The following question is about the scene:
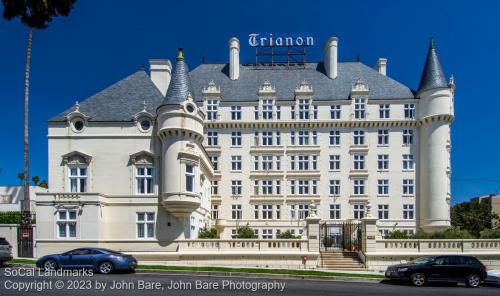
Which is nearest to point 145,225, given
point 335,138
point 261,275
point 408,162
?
point 261,275

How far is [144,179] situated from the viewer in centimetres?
3084

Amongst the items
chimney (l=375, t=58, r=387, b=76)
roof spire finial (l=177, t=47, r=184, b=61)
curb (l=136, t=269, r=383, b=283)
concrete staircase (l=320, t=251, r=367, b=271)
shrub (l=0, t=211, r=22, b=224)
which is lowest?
concrete staircase (l=320, t=251, r=367, b=271)

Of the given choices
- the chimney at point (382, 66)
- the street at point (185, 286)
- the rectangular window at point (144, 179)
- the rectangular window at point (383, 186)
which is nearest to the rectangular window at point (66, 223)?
the rectangular window at point (144, 179)

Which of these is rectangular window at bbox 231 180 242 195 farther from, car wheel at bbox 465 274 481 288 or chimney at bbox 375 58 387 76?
car wheel at bbox 465 274 481 288

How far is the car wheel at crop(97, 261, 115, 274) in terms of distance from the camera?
70.9 ft

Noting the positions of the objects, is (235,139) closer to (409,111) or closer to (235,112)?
(235,112)

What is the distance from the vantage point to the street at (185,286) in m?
15.6

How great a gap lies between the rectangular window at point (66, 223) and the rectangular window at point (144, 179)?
16.1 feet

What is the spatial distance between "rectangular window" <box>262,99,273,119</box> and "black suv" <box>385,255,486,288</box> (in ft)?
101

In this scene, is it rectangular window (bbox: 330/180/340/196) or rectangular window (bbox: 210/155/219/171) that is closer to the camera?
rectangular window (bbox: 330/180/340/196)

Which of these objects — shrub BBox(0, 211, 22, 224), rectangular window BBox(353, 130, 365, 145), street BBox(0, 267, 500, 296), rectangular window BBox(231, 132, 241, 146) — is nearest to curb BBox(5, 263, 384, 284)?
street BBox(0, 267, 500, 296)

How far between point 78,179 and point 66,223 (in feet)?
11.5

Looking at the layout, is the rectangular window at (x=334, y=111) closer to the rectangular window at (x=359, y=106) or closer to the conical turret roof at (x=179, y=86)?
the rectangular window at (x=359, y=106)

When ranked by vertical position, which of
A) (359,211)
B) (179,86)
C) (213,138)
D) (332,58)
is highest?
(332,58)
